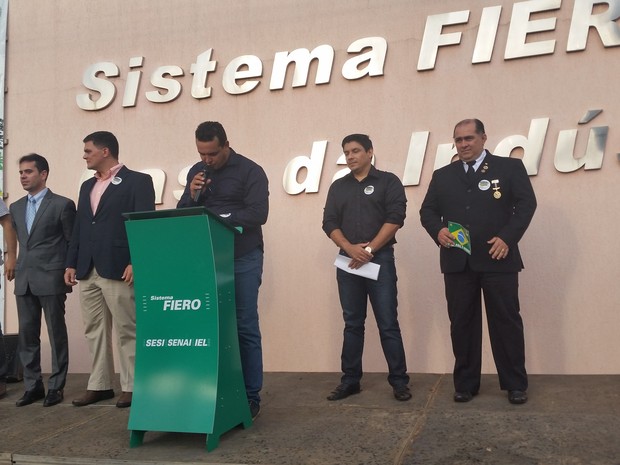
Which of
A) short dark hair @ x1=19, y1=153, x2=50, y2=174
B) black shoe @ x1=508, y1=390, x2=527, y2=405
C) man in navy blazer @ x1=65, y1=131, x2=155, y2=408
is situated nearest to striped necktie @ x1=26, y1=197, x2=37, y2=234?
short dark hair @ x1=19, y1=153, x2=50, y2=174

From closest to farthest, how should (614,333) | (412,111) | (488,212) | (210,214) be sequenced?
(210,214) → (488,212) → (614,333) → (412,111)

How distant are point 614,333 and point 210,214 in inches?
121

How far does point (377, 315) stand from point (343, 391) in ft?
1.76

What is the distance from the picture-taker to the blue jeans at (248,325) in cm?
369

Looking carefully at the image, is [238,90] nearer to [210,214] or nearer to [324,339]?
[324,339]

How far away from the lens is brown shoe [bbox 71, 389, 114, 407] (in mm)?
4359

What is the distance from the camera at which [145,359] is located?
10.9 feet

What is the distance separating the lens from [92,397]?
442 cm

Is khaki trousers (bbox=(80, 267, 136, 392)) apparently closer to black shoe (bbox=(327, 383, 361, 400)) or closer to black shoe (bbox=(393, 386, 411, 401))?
black shoe (bbox=(327, 383, 361, 400))

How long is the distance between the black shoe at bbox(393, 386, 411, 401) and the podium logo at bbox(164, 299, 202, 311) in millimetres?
1491

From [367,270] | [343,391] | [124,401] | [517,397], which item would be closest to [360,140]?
[367,270]

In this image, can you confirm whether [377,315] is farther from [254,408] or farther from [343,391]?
[254,408]

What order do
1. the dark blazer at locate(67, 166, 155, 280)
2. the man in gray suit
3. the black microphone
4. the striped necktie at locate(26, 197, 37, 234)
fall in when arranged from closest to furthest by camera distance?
the black microphone → the dark blazer at locate(67, 166, 155, 280) → the man in gray suit → the striped necktie at locate(26, 197, 37, 234)

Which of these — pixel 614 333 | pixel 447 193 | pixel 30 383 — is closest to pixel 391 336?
pixel 447 193
